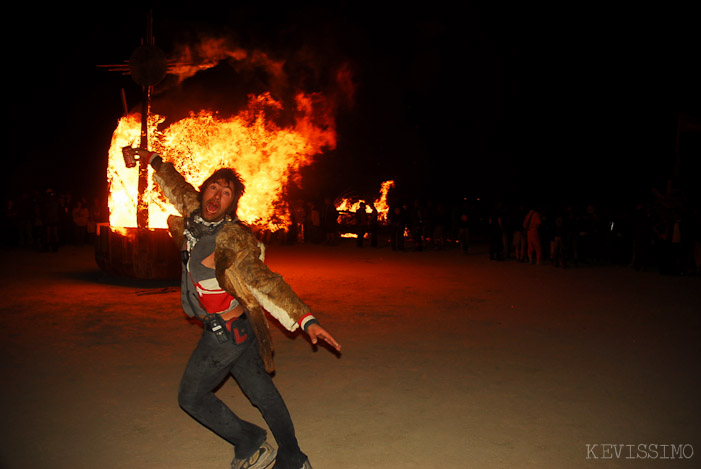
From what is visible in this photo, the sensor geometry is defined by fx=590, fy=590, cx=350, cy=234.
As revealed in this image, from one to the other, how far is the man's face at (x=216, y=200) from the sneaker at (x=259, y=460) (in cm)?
152

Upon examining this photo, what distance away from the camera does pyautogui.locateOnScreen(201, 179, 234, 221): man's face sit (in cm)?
366

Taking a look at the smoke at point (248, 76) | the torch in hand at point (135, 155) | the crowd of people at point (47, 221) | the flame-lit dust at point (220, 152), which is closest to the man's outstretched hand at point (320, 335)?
the torch in hand at point (135, 155)

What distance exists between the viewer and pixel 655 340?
7578 mm

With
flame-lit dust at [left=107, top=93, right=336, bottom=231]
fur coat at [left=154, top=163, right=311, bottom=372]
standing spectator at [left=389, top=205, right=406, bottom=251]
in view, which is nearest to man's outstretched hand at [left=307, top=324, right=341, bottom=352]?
fur coat at [left=154, top=163, right=311, bottom=372]

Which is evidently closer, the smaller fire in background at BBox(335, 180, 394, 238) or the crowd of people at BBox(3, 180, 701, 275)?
the crowd of people at BBox(3, 180, 701, 275)

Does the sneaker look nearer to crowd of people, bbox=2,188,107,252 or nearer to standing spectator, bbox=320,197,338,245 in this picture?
crowd of people, bbox=2,188,107,252

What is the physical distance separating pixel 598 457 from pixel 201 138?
10269 mm

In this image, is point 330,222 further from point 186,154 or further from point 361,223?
point 186,154

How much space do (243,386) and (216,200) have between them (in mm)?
1166

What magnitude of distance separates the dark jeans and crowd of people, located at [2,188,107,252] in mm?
16940

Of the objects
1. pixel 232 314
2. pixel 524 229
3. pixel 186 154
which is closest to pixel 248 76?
pixel 186 154

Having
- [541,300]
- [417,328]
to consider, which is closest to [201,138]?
[417,328]

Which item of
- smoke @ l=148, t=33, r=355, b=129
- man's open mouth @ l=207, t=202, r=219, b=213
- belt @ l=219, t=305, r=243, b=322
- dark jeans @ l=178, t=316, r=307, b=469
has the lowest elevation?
dark jeans @ l=178, t=316, r=307, b=469

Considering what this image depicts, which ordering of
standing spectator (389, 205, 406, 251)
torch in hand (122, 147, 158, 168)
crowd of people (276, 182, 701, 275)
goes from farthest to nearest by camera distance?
standing spectator (389, 205, 406, 251), crowd of people (276, 182, 701, 275), torch in hand (122, 147, 158, 168)
